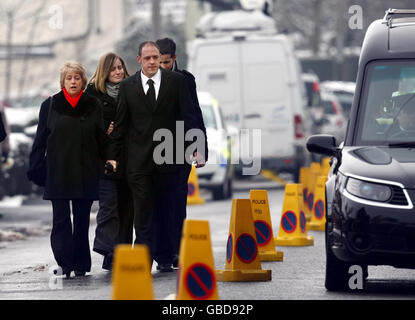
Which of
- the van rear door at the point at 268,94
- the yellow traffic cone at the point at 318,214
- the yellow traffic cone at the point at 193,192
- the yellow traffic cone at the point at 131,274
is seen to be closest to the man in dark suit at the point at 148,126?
the yellow traffic cone at the point at 131,274

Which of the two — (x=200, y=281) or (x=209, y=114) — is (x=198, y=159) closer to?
(x=200, y=281)

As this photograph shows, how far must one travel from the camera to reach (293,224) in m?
14.0

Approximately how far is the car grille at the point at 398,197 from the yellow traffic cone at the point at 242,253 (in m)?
1.38

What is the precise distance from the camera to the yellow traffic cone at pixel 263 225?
11.9 metres

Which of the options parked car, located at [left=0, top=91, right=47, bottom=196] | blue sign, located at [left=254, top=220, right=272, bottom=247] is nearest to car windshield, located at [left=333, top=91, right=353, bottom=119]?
parked car, located at [left=0, top=91, right=47, bottom=196]

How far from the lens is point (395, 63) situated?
10523 millimetres

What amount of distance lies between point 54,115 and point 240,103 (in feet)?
44.4

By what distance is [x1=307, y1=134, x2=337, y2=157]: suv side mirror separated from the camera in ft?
33.6

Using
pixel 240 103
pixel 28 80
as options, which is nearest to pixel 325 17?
pixel 28 80

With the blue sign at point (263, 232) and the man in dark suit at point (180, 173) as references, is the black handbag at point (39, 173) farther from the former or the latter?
the blue sign at point (263, 232)

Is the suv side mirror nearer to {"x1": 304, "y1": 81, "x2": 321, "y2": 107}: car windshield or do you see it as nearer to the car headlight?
the car headlight
